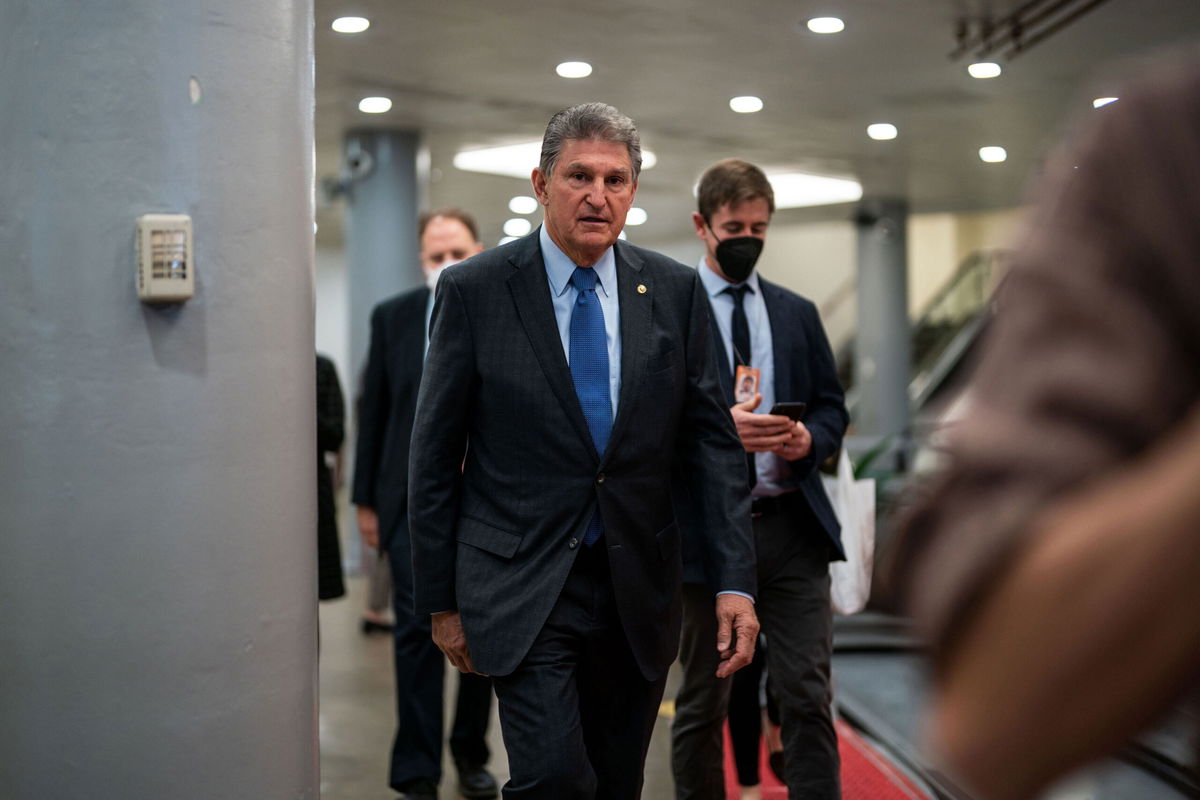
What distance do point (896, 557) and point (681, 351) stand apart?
8.38ft

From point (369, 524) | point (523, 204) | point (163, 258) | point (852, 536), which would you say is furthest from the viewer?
point (523, 204)

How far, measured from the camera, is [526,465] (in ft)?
10.2

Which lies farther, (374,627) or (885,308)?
(885,308)

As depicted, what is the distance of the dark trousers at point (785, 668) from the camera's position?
4082mm

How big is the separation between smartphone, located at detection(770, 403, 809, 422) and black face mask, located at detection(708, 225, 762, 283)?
1.55ft

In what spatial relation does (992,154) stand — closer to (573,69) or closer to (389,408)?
(573,69)

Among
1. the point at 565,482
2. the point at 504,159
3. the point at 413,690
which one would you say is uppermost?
the point at 504,159

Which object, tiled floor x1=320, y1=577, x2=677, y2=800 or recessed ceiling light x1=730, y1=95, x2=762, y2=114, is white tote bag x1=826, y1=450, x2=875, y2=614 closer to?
tiled floor x1=320, y1=577, x2=677, y2=800

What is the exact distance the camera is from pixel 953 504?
0.74 meters

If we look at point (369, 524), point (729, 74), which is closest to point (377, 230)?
point (729, 74)

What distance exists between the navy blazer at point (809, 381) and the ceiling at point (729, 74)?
4.45 metres

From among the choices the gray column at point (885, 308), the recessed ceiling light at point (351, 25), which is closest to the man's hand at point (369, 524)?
the recessed ceiling light at point (351, 25)

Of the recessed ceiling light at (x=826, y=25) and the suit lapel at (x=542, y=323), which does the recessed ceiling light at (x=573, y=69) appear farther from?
the suit lapel at (x=542, y=323)

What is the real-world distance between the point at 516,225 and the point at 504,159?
7.08 meters
